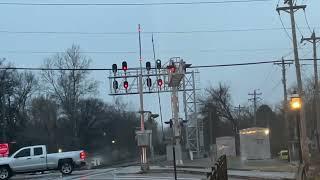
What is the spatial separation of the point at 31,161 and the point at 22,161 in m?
0.58

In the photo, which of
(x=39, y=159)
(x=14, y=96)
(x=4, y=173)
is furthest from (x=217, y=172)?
(x=14, y=96)

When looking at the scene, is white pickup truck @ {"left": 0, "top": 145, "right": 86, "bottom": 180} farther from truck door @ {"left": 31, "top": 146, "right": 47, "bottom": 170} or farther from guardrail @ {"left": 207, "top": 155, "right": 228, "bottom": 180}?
guardrail @ {"left": 207, "top": 155, "right": 228, "bottom": 180}

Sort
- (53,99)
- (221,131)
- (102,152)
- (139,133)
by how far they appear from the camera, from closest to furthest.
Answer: (139,133)
(102,152)
(53,99)
(221,131)

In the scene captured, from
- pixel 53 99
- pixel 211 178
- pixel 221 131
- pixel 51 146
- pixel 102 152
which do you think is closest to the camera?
pixel 211 178

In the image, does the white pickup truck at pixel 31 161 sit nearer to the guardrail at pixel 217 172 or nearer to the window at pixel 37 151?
the window at pixel 37 151

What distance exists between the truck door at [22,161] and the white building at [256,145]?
23.1 metres

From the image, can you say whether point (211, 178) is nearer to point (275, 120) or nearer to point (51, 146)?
point (51, 146)

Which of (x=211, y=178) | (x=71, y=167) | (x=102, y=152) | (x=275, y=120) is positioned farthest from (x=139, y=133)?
(x=275, y=120)

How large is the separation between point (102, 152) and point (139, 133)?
1834 inches

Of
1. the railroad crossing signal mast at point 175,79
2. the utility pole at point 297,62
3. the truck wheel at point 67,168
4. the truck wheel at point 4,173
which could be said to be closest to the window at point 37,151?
the truck wheel at point 67,168

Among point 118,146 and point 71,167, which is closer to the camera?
point 71,167

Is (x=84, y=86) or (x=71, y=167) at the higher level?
(x=84, y=86)

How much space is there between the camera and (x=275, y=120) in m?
108

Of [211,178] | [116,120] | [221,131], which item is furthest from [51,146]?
[211,178]
